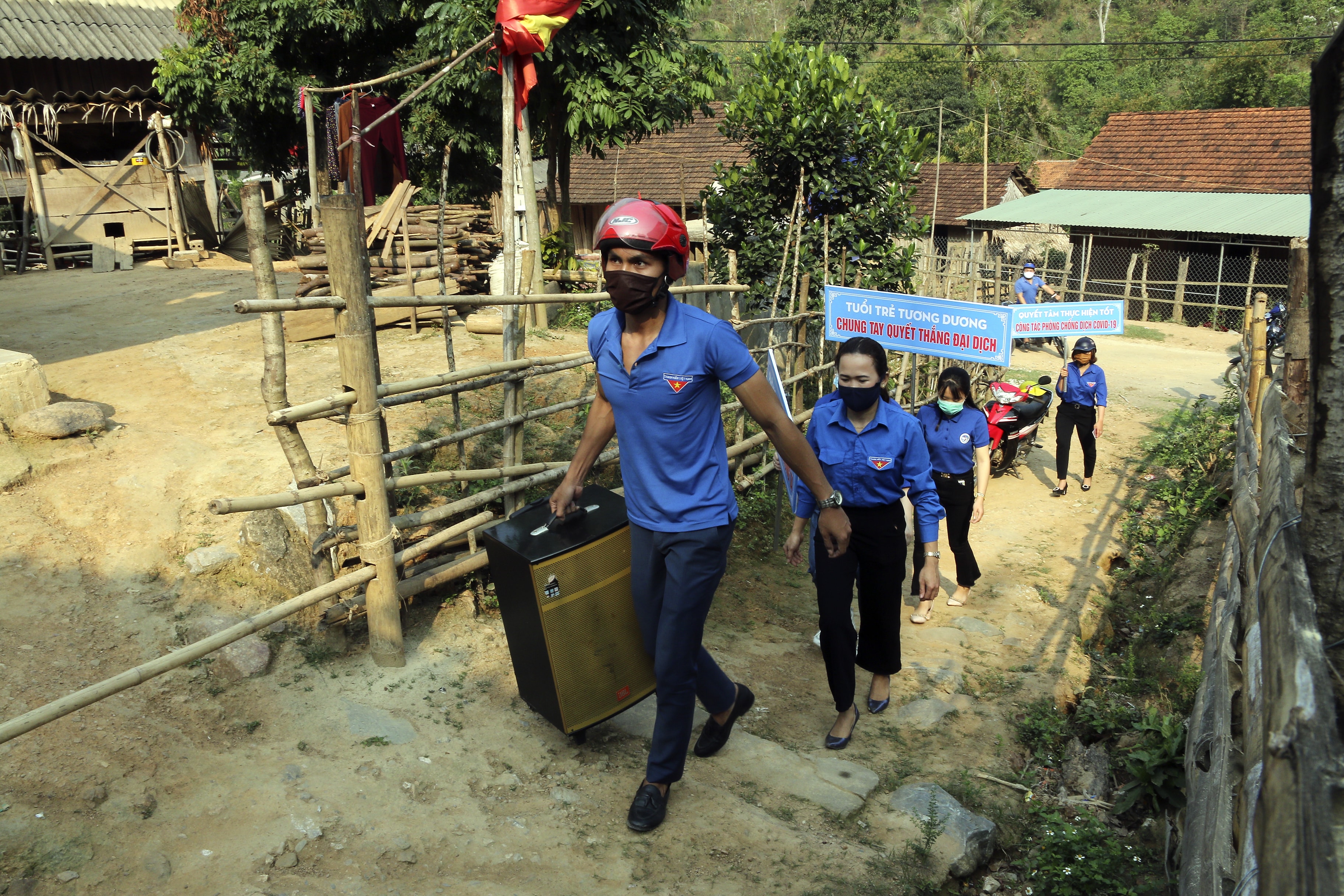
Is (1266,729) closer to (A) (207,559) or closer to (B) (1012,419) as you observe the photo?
(A) (207,559)

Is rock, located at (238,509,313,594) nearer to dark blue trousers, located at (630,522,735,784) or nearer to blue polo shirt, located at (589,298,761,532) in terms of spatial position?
dark blue trousers, located at (630,522,735,784)

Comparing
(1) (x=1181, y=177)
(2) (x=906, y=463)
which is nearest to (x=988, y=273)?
(1) (x=1181, y=177)

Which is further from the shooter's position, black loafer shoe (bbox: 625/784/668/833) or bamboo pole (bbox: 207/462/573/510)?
bamboo pole (bbox: 207/462/573/510)

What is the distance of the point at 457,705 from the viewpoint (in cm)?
334

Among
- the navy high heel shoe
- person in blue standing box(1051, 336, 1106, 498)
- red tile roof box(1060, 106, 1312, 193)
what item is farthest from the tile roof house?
the navy high heel shoe

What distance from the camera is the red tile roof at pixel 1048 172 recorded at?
89.5ft

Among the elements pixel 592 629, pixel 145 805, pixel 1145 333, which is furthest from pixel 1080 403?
pixel 1145 333

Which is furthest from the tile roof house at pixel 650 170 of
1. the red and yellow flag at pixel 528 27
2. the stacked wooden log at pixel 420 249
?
the red and yellow flag at pixel 528 27

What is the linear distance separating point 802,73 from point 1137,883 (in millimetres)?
6688

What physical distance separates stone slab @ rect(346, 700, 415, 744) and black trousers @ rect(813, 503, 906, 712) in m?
1.52

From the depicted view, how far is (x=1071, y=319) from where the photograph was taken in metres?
6.70

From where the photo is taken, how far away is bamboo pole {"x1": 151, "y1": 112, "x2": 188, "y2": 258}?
Result: 40.7 feet

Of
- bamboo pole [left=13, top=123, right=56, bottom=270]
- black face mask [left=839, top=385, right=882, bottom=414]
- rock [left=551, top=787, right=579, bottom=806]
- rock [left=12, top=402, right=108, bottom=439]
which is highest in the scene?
bamboo pole [left=13, top=123, right=56, bottom=270]

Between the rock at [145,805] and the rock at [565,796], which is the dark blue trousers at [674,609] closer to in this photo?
the rock at [565,796]
